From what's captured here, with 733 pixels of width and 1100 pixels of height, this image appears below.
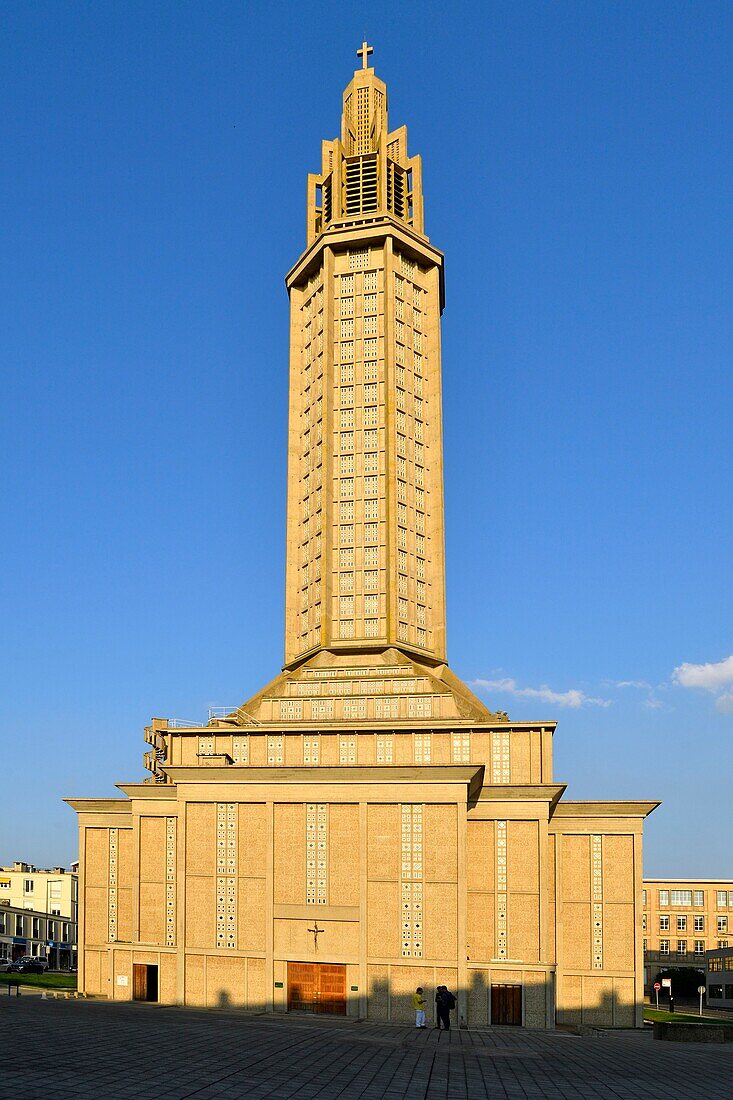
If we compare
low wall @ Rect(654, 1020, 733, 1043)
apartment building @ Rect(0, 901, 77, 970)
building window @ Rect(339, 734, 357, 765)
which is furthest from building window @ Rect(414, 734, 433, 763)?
apartment building @ Rect(0, 901, 77, 970)

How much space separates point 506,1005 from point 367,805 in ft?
40.0

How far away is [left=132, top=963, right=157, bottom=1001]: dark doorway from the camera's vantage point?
62812 millimetres

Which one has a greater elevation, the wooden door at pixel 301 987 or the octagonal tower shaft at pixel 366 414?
the octagonal tower shaft at pixel 366 414

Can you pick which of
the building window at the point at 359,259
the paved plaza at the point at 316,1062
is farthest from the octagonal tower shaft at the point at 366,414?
the paved plaza at the point at 316,1062

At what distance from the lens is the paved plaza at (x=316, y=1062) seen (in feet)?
86.4

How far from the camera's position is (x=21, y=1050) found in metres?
29.7

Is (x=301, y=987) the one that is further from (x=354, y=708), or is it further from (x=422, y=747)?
(x=354, y=708)

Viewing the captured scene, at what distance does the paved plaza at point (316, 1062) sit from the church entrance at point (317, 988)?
7941mm

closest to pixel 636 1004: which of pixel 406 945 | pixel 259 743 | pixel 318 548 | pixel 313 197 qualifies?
pixel 406 945

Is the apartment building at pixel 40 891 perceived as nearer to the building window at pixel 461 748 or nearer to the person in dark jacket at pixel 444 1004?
the building window at pixel 461 748

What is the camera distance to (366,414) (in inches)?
3054

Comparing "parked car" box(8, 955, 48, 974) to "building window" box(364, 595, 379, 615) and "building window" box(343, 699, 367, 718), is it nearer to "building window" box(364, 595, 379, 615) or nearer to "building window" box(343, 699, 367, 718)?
"building window" box(343, 699, 367, 718)

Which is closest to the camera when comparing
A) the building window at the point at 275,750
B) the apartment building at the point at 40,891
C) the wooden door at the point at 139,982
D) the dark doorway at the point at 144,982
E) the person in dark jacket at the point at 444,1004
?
the person in dark jacket at the point at 444,1004

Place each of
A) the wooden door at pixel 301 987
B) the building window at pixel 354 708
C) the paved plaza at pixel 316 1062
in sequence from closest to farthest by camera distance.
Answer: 1. the paved plaza at pixel 316 1062
2. the wooden door at pixel 301 987
3. the building window at pixel 354 708
